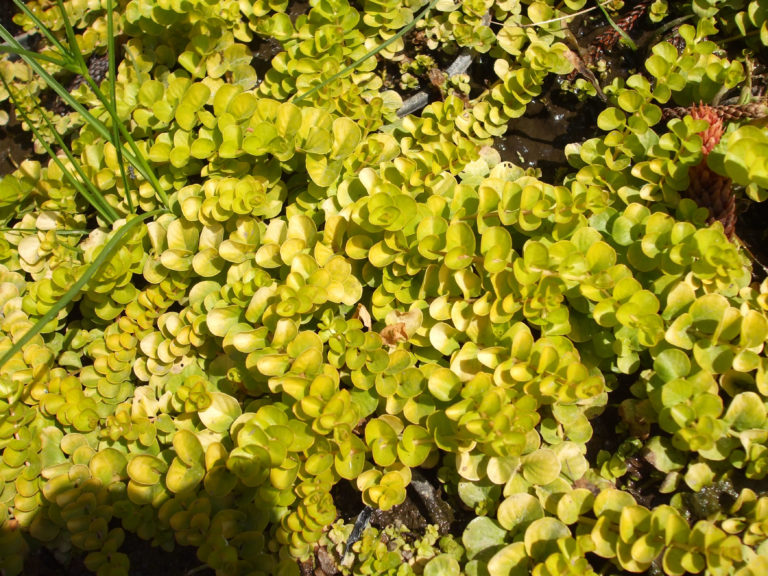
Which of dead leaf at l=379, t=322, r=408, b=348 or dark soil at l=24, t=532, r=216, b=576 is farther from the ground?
dead leaf at l=379, t=322, r=408, b=348

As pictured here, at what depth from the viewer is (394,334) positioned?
202cm

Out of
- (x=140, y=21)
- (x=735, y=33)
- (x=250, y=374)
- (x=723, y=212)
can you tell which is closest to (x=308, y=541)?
(x=250, y=374)

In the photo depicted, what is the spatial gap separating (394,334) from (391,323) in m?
0.04

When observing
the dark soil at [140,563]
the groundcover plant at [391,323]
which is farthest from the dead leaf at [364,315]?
the dark soil at [140,563]

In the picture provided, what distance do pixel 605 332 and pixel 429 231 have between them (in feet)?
2.19

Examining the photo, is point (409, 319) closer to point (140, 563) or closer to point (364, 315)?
point (364, 315)

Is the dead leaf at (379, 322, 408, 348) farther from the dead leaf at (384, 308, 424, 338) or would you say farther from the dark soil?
the dark soil

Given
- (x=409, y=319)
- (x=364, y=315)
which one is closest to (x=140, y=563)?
(x=364, y=315)

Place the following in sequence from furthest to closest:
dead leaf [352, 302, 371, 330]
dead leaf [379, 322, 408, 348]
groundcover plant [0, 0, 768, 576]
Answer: dead leaf [352, 302, 371, 330]
dead leaf [379, 322, 408, 348]
groundcover plant [0, 0, 768, 576]

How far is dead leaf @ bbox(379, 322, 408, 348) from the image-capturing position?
2.02 m

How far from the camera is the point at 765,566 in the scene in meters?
1.55

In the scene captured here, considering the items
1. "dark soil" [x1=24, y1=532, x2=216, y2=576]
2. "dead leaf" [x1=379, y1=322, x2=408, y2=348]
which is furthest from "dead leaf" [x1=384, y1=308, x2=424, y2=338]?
"dark soil" [x1=24, y1=532, x2=216, y2=576]

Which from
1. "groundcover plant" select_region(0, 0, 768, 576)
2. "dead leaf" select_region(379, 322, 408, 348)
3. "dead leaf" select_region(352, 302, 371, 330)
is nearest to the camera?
"groundcover plant" select_region(0, 0, 768, 576)

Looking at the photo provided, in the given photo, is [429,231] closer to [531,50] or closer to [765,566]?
[531,50]
